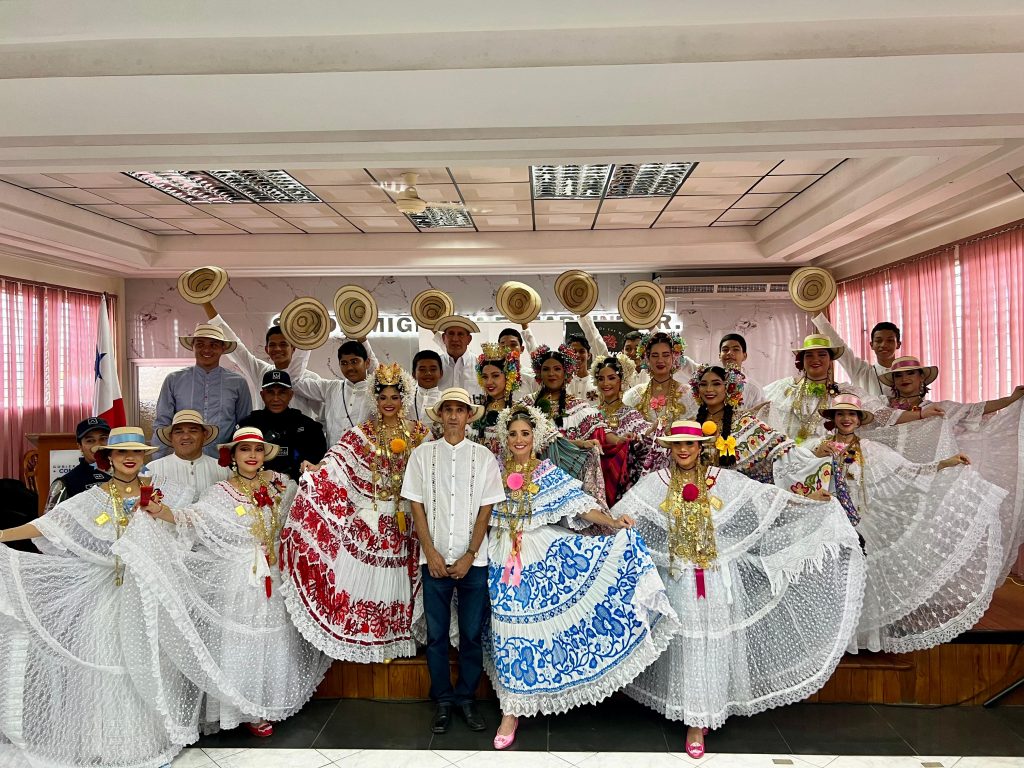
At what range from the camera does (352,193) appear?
674 cm

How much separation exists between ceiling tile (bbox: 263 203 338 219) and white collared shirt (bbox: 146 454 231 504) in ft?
12.1

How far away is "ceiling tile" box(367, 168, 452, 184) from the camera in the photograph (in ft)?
19.6

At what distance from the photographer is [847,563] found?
3639 mm

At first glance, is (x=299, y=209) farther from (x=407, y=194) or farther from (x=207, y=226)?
(x=407, y=194)

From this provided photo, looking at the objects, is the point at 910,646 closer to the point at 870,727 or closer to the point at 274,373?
the point at 870,727

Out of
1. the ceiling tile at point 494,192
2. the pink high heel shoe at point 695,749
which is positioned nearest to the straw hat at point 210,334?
the ceiling tile at point 494,192

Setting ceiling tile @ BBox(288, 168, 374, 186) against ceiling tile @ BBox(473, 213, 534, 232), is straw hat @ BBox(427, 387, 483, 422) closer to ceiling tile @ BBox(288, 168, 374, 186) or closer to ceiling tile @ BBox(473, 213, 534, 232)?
ceiling tile @ BBox(288, 168, 374, 186)

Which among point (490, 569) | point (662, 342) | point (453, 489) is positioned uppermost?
point (662, 342)

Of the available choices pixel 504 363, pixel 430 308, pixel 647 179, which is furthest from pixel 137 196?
pixel 647 179

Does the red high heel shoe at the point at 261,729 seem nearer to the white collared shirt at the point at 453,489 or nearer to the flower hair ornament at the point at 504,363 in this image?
the white collared shirt at the point at 453,489

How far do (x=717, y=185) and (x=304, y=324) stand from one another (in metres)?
3.77

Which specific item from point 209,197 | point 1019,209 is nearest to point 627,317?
point 1019,209

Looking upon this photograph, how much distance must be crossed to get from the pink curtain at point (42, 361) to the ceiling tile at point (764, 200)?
734 cm

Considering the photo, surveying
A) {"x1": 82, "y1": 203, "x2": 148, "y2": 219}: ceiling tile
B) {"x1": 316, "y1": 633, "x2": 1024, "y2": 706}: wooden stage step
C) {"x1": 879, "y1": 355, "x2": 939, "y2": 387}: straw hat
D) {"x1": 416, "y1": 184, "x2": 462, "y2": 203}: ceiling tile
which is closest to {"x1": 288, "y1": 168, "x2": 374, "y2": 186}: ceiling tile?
{"x1": 416, "y1": 184, "x2": 462, "y2": 203}: ceiling tile
